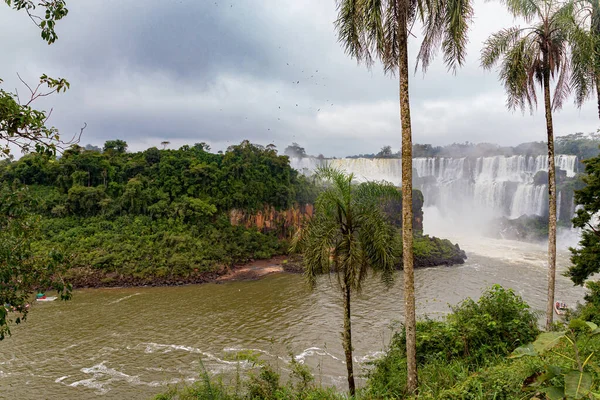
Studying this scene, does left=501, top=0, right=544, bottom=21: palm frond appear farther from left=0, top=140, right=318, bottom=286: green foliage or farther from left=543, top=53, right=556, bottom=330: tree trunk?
left=0, top=140, right=318, bottom=286: green foliage

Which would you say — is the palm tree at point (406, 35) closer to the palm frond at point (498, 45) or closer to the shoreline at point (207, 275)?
the palm frond at point (498, 45)

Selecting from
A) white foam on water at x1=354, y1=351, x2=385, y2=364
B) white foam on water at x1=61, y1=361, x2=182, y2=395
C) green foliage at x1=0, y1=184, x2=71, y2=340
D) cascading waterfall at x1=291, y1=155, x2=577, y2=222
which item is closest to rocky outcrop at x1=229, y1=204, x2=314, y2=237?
cascading waterfall at x1=291, y1=155, x2=577, y2=222

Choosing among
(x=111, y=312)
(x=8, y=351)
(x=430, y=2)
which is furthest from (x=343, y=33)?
(x=111, y=312)

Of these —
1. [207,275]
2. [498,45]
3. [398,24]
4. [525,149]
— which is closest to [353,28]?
[398,24]

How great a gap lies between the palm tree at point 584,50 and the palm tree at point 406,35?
3515 millimetres

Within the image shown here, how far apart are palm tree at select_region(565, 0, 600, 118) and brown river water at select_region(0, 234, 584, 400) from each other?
692 centimetres

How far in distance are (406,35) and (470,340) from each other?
527cm

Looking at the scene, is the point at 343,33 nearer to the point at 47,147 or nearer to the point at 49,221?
the point at 47,147

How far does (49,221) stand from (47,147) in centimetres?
3079

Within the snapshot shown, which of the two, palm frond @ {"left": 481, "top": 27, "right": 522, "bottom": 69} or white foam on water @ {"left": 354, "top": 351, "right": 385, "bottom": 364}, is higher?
palm frond @ {"left": 481, "top": 27, "right": 522, "bottom": 69}

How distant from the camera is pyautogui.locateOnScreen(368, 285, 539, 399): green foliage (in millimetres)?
5648

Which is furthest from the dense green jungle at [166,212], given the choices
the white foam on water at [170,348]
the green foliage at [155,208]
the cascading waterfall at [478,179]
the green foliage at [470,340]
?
the green foliage at [470,340]

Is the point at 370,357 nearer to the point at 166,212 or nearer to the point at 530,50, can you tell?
the point at 530,50

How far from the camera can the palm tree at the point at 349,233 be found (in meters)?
5.96
